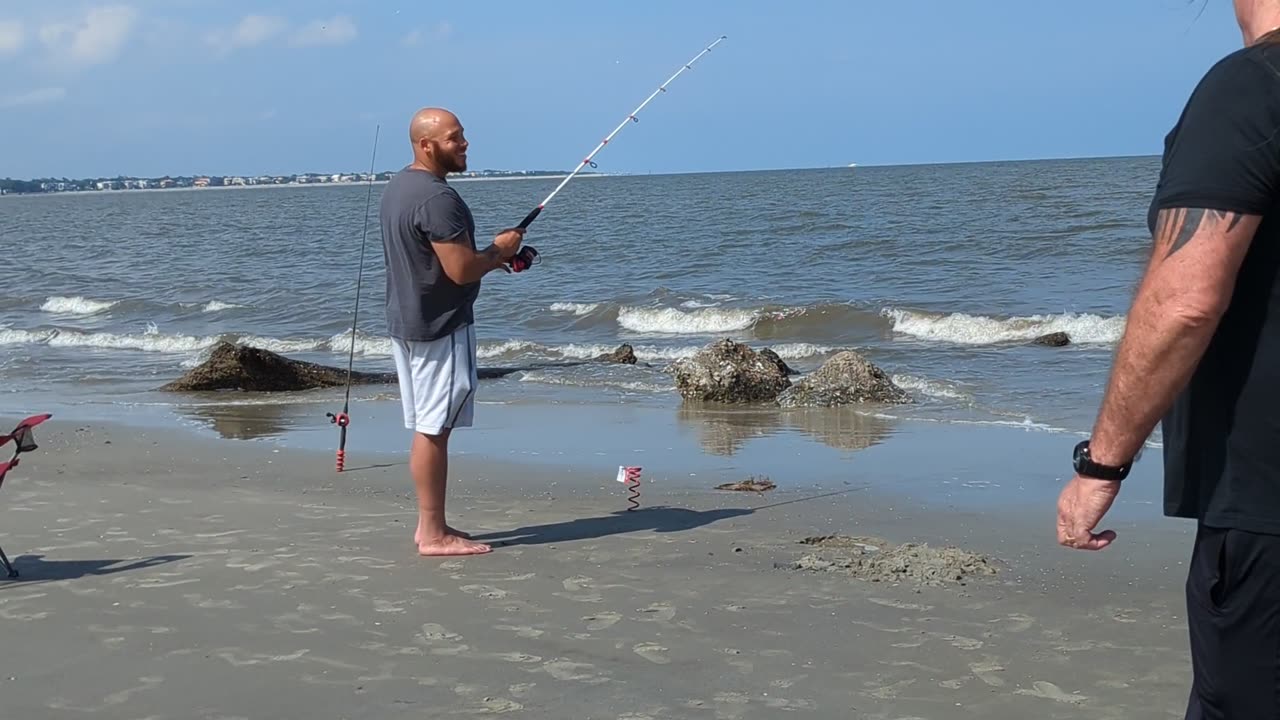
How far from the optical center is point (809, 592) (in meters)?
4.64

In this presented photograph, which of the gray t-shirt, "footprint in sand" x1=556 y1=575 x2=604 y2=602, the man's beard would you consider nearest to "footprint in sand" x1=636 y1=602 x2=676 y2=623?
"footprint in sand" x1=556 y1=575 x2=604 y2=602

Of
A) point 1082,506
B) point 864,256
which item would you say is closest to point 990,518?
point 1082,506

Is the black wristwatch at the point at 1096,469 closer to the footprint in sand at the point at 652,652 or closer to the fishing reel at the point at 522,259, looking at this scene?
the footprint in sand at the point at 652,652

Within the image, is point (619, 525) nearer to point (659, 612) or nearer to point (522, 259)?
point (522, 259)

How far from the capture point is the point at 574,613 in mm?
4445

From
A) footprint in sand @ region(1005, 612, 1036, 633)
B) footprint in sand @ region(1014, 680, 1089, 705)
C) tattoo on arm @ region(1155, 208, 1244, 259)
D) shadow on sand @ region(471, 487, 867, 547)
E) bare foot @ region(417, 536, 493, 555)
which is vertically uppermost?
tattoo on arm @ region(1155, 208, 1244, 259)

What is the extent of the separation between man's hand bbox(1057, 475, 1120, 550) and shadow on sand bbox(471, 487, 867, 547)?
353 centimetres

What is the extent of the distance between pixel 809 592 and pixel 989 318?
1334 centimetres

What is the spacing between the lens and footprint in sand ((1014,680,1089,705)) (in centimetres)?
362

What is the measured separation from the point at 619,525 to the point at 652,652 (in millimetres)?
1885

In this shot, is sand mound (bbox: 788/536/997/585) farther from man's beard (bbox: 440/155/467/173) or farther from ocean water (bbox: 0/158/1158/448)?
ocean water (bbox: 0/158/1158/448)

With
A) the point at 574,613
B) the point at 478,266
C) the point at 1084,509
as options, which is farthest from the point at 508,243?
the point at 1084,509

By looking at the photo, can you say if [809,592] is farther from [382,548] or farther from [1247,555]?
[1247,555]

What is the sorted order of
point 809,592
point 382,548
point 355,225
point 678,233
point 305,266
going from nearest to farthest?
point 809,592 → point 382,548 → point 305,266 → point 678,233 → point 355,225
